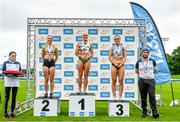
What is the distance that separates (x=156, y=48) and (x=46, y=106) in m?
4.78

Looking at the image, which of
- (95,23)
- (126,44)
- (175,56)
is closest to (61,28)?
(95,23)

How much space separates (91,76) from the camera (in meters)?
14.3

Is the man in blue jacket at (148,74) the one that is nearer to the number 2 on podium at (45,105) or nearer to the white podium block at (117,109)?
the white podium block at (117,109)

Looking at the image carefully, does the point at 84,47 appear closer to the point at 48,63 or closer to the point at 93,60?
the point at 48,63

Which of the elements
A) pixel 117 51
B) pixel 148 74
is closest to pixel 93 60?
pixel 117 51

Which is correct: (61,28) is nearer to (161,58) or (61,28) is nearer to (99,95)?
(99,95)

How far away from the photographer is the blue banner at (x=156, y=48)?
14219 millimetres

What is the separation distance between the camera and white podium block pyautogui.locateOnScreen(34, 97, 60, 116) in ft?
37.2

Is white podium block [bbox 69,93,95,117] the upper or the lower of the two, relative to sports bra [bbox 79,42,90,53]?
lower

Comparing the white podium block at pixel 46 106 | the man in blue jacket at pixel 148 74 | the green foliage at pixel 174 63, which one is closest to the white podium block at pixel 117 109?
the man in blue jacket at pixel 148 74

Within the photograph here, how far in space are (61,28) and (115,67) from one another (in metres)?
3.41

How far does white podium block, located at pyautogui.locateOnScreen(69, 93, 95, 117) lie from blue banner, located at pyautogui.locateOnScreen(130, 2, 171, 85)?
151 inches

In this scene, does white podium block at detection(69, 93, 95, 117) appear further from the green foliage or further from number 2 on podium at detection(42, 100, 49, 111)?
the green foliage

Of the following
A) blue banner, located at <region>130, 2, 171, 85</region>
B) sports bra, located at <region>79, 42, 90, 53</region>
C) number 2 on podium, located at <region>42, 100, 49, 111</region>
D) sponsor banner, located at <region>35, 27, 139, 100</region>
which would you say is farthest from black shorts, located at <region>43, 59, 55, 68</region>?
blue banner, located at <region>130, 2, 171, 85</region>
